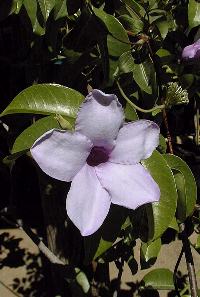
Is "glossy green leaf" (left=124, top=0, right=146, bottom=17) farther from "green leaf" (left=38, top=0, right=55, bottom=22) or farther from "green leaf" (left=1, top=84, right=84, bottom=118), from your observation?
"green leaf" (left=1, top=84, right=84, bottom=118)

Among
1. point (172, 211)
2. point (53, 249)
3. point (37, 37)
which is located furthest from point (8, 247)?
point (172, 211)

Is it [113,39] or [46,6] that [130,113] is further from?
[46,6]

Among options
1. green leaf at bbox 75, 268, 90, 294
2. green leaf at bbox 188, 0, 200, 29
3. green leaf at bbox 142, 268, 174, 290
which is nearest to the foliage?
green leaf at bbox 188, 0, 200, 29

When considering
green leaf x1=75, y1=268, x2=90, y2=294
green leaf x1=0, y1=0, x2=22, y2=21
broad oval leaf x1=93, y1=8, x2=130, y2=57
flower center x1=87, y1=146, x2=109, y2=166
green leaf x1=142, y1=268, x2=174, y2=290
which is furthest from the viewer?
green leaf x1=75, y1=268, x2=90, y2=294

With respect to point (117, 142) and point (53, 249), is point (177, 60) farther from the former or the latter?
point (53, 249)

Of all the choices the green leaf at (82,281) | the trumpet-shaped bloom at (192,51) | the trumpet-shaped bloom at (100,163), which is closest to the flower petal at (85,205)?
the trumpet-shaped bloom at (100,163)

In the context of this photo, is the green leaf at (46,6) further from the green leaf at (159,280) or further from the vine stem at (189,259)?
the green leaf at (159,280)
